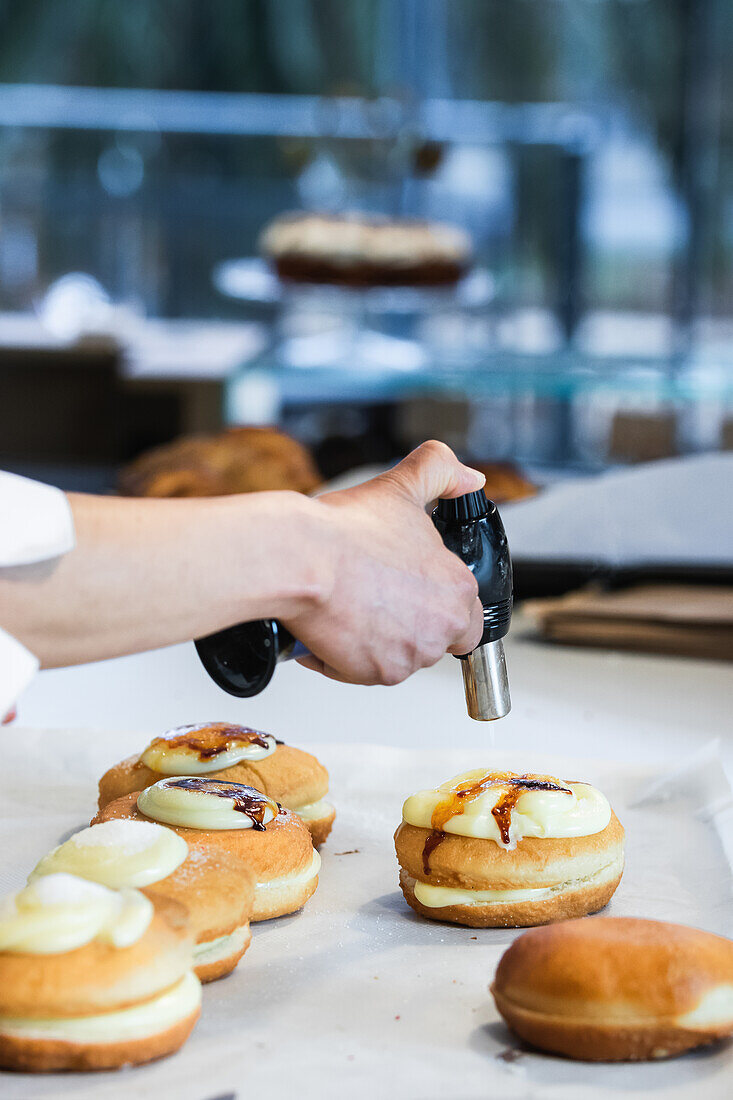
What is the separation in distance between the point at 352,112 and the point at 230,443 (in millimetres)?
1890

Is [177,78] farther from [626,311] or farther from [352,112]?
[626,311]

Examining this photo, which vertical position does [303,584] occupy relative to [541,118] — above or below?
below

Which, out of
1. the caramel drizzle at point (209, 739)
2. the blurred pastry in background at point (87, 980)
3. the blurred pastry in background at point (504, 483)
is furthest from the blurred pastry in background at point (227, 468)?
the blurred pastry in background at point (87, 980)

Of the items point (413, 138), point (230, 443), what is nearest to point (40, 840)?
point (230, 443)

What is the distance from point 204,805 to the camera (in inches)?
30.7

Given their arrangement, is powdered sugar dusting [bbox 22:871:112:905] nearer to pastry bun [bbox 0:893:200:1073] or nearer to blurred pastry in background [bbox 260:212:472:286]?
pastry bun [bbox 0:893:200:1073]

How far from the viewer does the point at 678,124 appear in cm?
487

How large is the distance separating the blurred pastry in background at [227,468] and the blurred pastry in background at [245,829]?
1.05 meters

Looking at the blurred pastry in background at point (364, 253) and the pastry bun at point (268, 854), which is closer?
the pastry bun at point (268, 854)

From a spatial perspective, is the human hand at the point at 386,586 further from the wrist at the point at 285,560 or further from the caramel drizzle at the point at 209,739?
the caramel drizzle at the point at 209,739

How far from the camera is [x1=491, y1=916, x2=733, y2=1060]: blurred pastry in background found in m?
0.60

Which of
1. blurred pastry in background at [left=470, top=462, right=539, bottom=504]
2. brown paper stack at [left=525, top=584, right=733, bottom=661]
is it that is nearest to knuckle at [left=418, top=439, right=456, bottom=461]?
brown paper stack at [left=525, top=584, right=733, bottom=661]

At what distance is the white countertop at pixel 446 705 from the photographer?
3.84 ft

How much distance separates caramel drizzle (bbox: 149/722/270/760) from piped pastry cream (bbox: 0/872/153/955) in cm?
26
